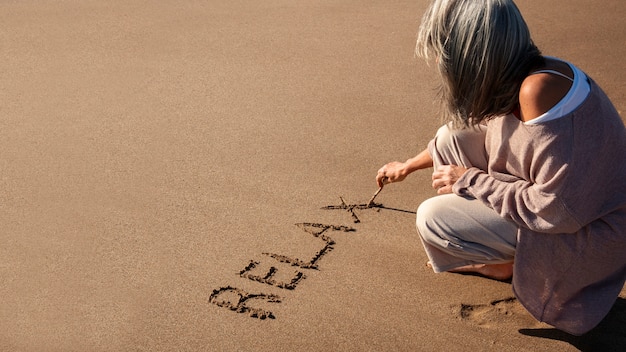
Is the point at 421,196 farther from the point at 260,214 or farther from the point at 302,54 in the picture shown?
the point at 302,54

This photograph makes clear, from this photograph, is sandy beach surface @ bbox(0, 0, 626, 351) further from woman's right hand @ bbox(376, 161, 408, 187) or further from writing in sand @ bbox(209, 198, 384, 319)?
woman's right hand @ bbox(376, 161, 408, 187)

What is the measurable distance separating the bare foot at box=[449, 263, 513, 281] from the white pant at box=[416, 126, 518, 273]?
209mm

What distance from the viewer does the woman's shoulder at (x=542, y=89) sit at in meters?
2.26

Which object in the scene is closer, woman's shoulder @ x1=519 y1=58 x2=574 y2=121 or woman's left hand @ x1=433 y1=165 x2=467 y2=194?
woman's shoulder @ x1=519 y1=58 x2=574 y2=121

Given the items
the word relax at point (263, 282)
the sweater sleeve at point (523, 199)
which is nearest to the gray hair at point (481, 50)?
the sweater sleeve at point (523, 199)

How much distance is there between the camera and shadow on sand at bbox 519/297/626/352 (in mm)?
2502

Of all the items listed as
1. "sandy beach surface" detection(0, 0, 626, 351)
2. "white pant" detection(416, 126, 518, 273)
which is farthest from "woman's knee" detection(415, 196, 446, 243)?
"sandy beach surface" detection(0, 0, 626, 351)

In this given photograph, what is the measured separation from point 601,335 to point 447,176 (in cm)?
72

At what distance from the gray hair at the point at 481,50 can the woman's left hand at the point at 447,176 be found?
300 mm

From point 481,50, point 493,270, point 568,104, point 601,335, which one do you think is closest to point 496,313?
point 493,270

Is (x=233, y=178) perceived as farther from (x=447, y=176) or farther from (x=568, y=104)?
(x=568, y=104)

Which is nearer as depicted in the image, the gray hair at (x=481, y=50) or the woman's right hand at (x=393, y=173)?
the gray hair at (x=481, y=50)

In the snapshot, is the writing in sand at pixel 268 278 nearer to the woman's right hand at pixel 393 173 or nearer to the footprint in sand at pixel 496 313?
the woman's right hand at pixel 393 173

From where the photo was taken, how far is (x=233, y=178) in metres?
3.50
